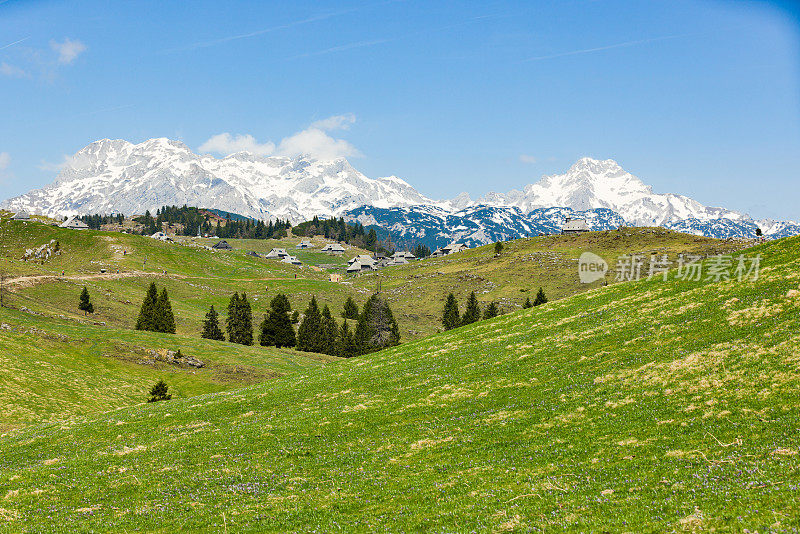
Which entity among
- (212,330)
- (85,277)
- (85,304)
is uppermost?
(85,277)

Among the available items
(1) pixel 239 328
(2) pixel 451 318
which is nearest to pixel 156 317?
(1) pixel 239 328

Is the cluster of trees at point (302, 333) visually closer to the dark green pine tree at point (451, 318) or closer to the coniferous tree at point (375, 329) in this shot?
the coniferous tree at point (375, 329)

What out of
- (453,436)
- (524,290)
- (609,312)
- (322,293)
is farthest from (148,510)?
(322,293)

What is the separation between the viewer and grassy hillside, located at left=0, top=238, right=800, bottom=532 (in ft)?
55.3

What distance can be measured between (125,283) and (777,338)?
160 meters

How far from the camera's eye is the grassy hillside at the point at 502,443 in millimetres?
16859

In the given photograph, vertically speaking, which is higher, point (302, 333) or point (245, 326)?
point (245, 326)

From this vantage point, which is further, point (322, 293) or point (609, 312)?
point (322, 293)

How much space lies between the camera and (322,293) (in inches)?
7096

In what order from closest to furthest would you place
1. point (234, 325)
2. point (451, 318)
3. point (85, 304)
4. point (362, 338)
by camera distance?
point (85, 304)
point (362, 338)
point (234, 325)
point (451, 318)

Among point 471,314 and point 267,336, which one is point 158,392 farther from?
point 471,314

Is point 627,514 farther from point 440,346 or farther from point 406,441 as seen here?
point 440,346

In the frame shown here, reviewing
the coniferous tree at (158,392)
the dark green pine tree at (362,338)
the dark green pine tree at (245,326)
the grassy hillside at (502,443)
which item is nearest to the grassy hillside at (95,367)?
the coniferous tree at (158,392)

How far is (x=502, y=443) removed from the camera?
24.7 meters
